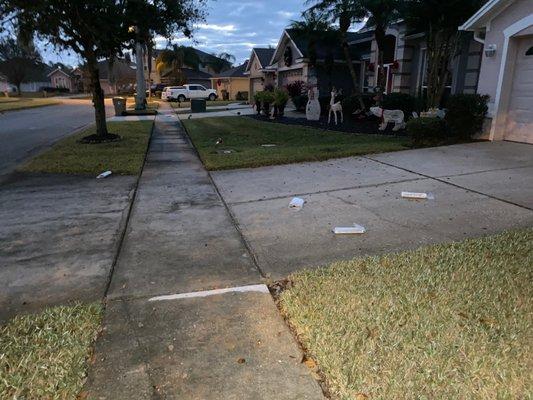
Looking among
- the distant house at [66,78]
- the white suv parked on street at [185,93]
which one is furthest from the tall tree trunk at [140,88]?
the distant house at [66,78]

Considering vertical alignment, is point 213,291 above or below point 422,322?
below

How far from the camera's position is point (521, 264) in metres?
3.80

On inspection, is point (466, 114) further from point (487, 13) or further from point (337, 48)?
point (337, 48)

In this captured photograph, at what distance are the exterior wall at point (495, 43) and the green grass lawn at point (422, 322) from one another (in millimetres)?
7027

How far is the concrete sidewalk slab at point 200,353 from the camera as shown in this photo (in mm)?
2494

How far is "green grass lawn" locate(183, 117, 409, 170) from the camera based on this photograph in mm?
9375

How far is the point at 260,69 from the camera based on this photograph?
120 ft

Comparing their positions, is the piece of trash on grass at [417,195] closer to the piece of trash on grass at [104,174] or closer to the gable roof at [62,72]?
the piece of trash on grass at [104,174]

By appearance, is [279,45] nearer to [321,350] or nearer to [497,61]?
[497,61]

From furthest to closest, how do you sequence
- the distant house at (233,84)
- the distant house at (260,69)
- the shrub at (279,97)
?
the distant house at (233,84), the distant house at (260,69), the shrub at (279,97)

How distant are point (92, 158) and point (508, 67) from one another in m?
9.71

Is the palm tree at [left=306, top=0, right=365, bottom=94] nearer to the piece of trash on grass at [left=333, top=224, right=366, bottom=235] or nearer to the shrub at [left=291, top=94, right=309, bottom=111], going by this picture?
the shrub at [left=291, top=94, right=309, bottom=111]

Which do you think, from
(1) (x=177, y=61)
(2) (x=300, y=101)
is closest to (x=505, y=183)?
(2) (x=300, y=101)

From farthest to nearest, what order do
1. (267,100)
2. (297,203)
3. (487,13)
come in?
(267,100) < (487,13) < (297,203)
